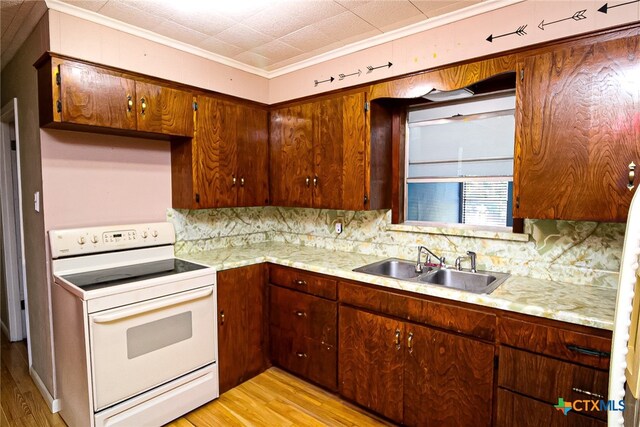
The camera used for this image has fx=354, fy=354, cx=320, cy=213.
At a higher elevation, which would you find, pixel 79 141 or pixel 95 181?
pixel 79 141

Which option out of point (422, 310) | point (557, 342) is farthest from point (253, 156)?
point (557, 342)

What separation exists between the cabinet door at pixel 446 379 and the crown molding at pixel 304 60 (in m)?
1.84

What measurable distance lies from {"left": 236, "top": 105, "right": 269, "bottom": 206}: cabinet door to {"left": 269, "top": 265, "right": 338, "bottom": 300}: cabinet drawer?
26.2 inches

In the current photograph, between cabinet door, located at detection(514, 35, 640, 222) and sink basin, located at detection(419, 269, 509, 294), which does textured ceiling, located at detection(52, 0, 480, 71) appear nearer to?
cabinet door, located at detection(514, 35, 640, 222)

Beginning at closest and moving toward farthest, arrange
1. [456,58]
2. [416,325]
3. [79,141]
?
1. [416,325]
2. [456,58]
3. [79,141]

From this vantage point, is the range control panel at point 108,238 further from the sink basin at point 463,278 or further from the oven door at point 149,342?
the sink basin at point 463,278

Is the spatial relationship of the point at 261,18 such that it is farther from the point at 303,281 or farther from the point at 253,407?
the point at 253,407

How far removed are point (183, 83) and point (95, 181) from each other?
927mm

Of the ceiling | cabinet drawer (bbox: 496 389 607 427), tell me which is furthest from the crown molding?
cabinet drawer (bbox: 496 389 607 427)

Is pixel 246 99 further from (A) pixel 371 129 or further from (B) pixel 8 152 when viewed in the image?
(B) pixel 8 152

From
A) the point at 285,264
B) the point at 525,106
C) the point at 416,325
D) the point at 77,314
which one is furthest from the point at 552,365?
the point at 77,314

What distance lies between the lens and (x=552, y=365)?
156 centimetres

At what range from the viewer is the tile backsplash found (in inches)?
75.3

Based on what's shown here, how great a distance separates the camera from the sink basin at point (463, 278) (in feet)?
7.06
